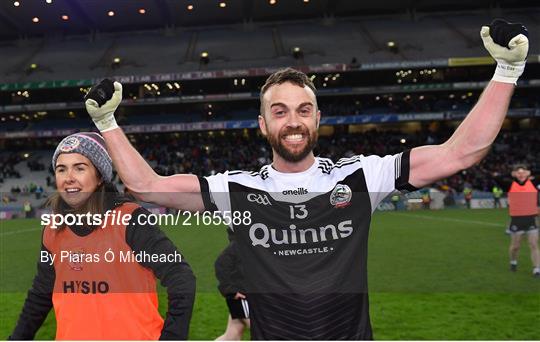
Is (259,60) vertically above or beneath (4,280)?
above

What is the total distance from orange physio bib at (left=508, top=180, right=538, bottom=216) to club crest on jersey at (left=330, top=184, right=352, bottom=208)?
7254 mm

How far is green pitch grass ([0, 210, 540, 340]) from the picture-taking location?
5.73 m

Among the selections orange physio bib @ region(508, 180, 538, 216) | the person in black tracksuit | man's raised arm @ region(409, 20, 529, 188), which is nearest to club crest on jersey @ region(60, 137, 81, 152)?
man's raised arm @ region(409, 20, 529, 188)

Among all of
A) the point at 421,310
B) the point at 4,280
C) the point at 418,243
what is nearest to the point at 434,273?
the point at 421,310

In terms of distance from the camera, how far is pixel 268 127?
2.39 meters

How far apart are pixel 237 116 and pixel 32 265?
31059mm

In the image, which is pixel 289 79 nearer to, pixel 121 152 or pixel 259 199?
pixel 259 199

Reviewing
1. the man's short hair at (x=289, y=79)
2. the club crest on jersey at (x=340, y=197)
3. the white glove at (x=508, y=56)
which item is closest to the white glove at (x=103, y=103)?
the man's short hair at (x=289, y=79)

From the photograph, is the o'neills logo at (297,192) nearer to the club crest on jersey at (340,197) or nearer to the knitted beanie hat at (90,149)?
the club crest on jersey at (340,197)

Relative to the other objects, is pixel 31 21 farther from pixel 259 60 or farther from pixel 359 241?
pixel 359 241

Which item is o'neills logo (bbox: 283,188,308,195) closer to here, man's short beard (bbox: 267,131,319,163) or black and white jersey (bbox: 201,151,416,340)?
black and white jersey (bbox: 201,151,416,340)

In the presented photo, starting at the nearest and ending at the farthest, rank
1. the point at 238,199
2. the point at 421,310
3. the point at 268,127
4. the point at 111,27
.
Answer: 1. the point at 268,127
2. the point at 238,199
3. the point at 421,310
4. the point at 111,27

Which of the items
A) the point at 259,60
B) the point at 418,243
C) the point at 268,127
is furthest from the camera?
the point at 259,60

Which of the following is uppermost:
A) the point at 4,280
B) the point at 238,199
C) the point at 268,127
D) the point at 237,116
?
the point at 237,116
